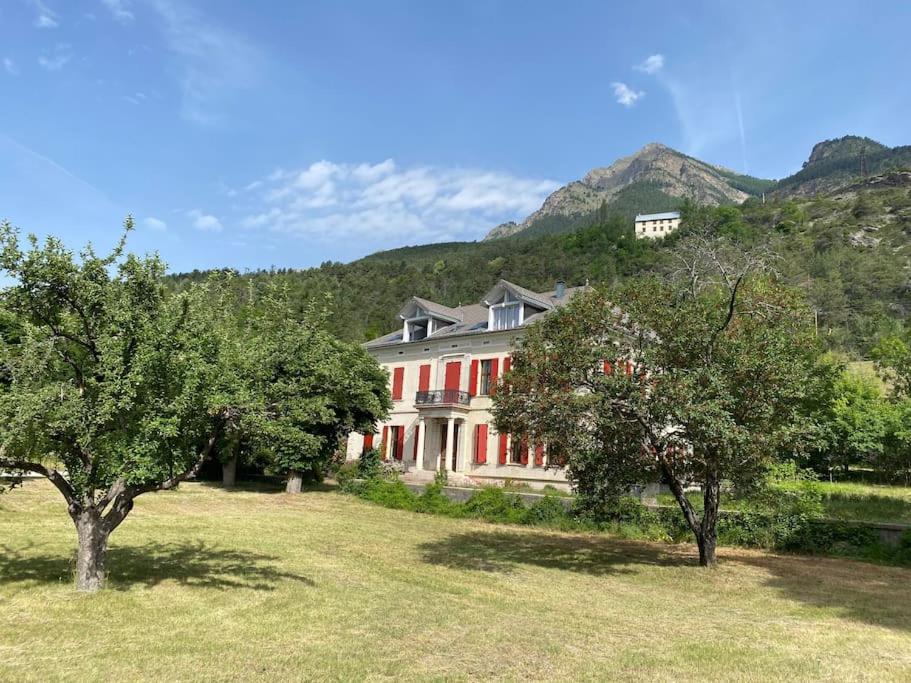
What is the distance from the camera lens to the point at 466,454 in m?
30.4

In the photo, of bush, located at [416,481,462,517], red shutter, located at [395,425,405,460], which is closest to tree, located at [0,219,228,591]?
bush, located at [416,481,462,517]

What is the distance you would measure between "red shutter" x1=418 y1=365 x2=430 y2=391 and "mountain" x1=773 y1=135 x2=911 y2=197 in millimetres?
131393

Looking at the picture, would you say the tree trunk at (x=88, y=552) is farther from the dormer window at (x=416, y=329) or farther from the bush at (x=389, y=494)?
the dormer window at (x=416, y=329)

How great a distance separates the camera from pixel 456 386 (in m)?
31.0

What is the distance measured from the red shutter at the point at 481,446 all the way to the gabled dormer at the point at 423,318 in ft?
21.7

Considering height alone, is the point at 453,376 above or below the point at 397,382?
above

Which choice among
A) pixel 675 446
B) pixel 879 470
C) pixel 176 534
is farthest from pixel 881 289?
pixel 176 534

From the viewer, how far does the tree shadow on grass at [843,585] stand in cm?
954

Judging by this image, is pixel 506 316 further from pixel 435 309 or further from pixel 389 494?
pixel 389 494

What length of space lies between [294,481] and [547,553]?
14076 mm

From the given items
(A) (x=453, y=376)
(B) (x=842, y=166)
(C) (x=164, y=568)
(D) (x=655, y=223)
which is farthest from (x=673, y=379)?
(B) (x=842, y=166)

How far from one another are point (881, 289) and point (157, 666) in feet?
250

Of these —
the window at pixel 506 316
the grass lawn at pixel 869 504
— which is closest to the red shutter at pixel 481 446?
the window at pixel 506 316

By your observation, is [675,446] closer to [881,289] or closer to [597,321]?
[597,321]
